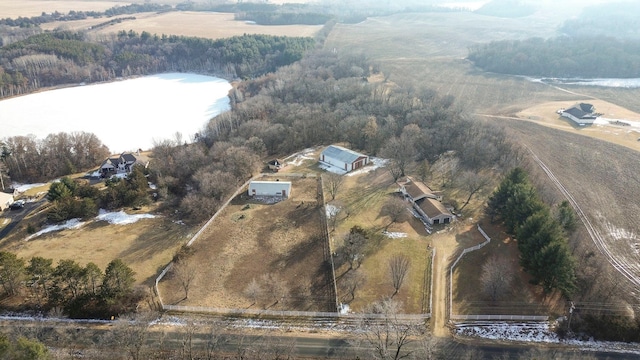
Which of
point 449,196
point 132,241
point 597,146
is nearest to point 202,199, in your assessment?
point 132,241

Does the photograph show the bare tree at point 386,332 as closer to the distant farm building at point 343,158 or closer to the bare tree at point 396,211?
the bare tree at point 396,211

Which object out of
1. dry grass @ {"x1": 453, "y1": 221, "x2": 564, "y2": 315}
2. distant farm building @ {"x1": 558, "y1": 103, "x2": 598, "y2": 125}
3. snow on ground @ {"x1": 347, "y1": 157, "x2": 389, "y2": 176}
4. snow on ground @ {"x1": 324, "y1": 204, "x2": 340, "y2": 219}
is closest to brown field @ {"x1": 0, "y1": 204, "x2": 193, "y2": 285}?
snow on ground @ {"x1": 324, "y1": 204, "x2": 340, "y2": 219}

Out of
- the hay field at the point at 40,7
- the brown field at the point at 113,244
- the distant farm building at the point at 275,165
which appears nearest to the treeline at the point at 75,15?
the hay field at the point at 40,7

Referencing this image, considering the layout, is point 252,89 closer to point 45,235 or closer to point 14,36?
point 45,235

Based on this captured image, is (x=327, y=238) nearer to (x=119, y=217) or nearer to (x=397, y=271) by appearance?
(x=397, y=271)

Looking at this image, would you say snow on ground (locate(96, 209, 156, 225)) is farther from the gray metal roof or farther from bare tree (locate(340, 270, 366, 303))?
bare tree (locate(340, 270, 366, 303))

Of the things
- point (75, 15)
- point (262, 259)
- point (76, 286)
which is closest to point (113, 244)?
point (76, 286)
